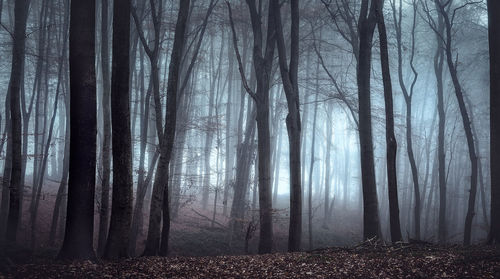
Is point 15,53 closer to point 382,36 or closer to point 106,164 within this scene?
point 106,164

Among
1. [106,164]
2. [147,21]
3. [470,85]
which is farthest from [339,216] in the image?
[106,164]

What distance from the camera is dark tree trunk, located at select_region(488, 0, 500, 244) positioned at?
9375 mm

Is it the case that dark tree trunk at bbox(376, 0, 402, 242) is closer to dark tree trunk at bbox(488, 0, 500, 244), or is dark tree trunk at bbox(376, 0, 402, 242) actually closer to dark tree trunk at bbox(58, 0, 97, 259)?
dark tree trunk at bbox(488, 0, 500, 244)

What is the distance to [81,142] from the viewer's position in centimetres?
692

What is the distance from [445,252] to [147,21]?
16.7 metres

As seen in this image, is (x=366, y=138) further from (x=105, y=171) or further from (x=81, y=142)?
(x=81, y=142)

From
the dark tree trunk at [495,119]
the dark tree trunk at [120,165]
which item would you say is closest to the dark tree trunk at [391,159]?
the dark tree trunk at [495,119]

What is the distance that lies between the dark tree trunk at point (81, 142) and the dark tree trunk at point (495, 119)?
9.41 meters

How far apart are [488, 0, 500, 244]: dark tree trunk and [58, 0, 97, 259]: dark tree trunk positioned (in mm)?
9410

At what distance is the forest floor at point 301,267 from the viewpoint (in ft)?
19.2

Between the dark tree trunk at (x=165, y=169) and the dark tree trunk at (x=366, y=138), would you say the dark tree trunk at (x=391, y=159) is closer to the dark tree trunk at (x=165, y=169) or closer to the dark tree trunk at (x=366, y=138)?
the dark tree trunk at (x=366, y=138)

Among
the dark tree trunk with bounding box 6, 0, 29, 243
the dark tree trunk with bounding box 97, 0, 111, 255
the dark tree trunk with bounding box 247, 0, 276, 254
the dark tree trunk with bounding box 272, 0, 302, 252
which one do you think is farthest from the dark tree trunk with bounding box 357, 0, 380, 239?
the dark tree trunk with bounding box 6, 0, 29, 243

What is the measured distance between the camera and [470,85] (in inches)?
1124

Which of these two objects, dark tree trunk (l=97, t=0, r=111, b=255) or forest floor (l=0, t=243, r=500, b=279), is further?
dark tree trunk (l=97, t=0, r=111, b=255)
